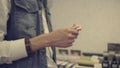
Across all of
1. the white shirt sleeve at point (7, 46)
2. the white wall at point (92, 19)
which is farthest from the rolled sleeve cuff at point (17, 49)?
the white wall at point (92, 19)

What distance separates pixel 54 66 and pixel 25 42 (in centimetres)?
30

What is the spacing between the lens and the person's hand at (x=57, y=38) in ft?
3.15

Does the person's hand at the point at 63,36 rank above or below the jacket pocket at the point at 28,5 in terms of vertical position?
below

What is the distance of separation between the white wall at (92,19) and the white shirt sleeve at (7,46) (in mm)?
1673

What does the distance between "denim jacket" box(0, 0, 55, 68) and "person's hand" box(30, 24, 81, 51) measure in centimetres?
7

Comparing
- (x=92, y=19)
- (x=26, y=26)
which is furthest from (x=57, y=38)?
(x=92, y=19)

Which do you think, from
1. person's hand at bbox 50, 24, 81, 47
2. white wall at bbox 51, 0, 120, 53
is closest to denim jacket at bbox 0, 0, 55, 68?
person's hand at bbox 50, 24, 81, 47

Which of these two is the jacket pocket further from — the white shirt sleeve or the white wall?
the white wall

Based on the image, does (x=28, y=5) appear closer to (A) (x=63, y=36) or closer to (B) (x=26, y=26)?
(B) (x=26, y=26)

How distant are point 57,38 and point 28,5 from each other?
0.72 feet

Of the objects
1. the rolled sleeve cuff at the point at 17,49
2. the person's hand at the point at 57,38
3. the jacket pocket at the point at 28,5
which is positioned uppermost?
the jacket pocket at the point at 28,5

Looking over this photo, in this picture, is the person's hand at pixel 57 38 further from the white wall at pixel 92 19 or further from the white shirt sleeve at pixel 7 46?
the white wall at pixel 92 19

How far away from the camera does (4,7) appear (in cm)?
96

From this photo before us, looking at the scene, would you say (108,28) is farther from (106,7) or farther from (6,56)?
(6,56)
